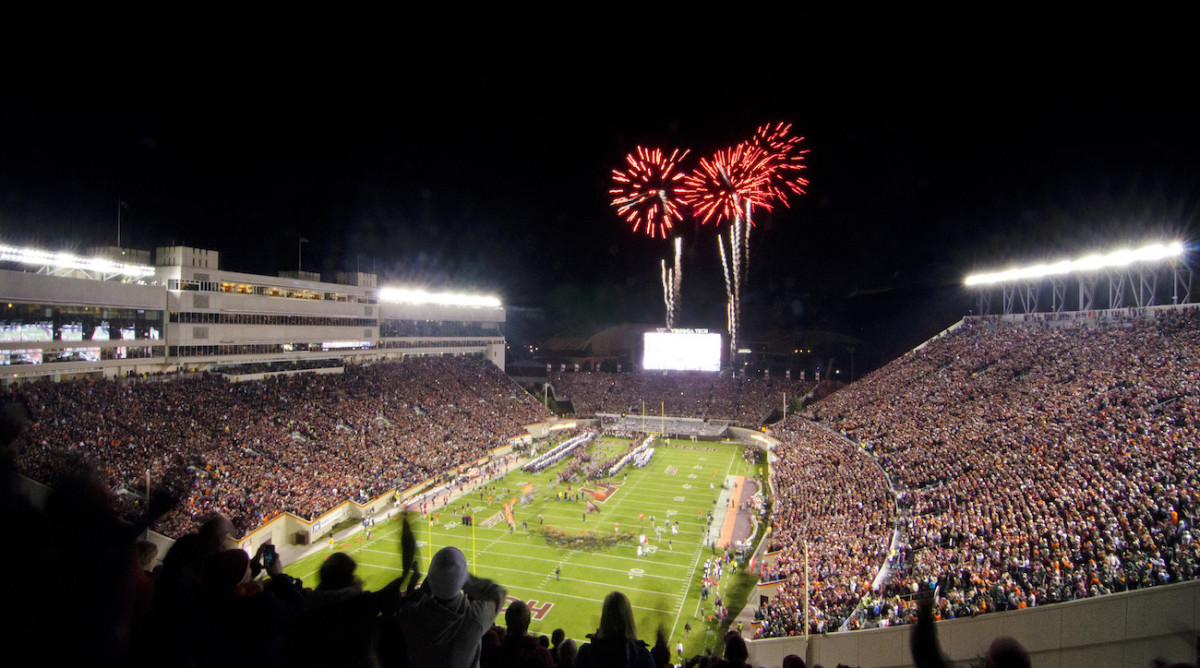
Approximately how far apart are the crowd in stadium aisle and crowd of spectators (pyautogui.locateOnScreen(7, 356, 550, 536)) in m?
18.8

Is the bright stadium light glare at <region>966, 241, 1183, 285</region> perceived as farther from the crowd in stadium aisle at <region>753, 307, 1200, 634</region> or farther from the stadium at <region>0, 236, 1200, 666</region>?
the crowd in stadium aisle at <region>753, 307, 1200, 634</region>

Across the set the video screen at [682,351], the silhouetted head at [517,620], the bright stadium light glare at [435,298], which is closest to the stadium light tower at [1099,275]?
the video screen at [682,351]

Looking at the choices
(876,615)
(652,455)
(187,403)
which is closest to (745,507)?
(652,455)

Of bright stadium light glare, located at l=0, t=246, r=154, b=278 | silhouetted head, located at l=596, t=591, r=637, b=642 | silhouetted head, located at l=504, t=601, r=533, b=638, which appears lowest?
silhouetted head, located at l=504, t=601, r=533, b=638

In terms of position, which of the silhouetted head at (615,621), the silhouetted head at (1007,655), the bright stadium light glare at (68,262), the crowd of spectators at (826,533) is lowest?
the crowd of spectators at (826,533)

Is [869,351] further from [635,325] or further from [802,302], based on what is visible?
[635,325]

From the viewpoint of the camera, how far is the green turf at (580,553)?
60.8ft

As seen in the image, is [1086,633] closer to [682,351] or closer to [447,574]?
[447,574]

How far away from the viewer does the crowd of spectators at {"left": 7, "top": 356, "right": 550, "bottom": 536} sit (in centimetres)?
2133

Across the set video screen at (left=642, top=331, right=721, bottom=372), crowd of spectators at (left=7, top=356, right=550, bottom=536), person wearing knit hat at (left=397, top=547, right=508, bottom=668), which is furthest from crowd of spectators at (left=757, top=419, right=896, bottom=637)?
video screen at (left=642, top=331, right=721, bottom=372)

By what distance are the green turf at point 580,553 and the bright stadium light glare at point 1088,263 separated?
23715 mm

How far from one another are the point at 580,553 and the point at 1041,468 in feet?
52.6

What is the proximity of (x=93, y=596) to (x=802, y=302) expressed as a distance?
86.2 m

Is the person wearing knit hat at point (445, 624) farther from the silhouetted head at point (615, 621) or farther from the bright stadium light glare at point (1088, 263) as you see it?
the bright stadium light glare at point (1088, 263)
